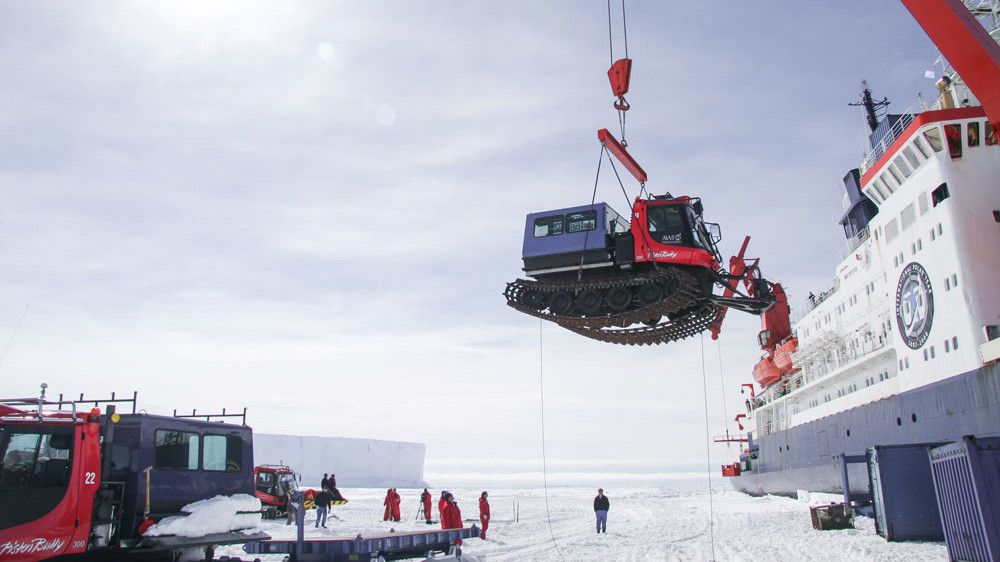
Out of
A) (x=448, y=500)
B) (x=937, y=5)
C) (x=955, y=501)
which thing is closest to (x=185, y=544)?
(x=448, y=500)

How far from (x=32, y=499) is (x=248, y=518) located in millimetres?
2546

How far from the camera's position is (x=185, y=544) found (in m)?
7.33

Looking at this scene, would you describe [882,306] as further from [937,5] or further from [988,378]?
[937,5]

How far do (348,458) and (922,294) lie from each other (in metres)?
75.6

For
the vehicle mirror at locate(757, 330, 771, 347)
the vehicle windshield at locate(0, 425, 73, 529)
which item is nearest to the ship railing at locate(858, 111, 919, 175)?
the vehicle mirror at locate(757, 330, 771, 347)

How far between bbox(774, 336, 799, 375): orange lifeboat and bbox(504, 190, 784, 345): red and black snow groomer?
857 inches

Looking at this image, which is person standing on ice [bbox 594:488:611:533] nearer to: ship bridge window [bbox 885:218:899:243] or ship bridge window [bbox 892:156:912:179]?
ship bridge window [bbox 885:218:899:243]

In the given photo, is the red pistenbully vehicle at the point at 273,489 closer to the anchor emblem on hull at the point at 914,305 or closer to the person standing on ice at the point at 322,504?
the person standing on ice at the point at 322,504

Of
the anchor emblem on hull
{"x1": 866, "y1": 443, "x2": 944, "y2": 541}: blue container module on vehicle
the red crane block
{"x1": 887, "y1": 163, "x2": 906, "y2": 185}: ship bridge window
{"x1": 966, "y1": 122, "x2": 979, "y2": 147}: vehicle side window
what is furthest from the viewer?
{"x1": 887, "y1": 163, "x2": 906, "y2": 185}: ship bridge window

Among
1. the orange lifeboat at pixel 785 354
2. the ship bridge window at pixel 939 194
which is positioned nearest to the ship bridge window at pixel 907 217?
the ship bridge window at pixel 939 194

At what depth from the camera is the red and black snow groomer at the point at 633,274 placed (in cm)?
1216

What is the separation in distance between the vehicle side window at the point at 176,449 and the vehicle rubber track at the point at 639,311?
7479 mm

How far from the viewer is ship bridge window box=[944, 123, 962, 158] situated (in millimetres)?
16281

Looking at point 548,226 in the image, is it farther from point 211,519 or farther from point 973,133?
point 973,133
